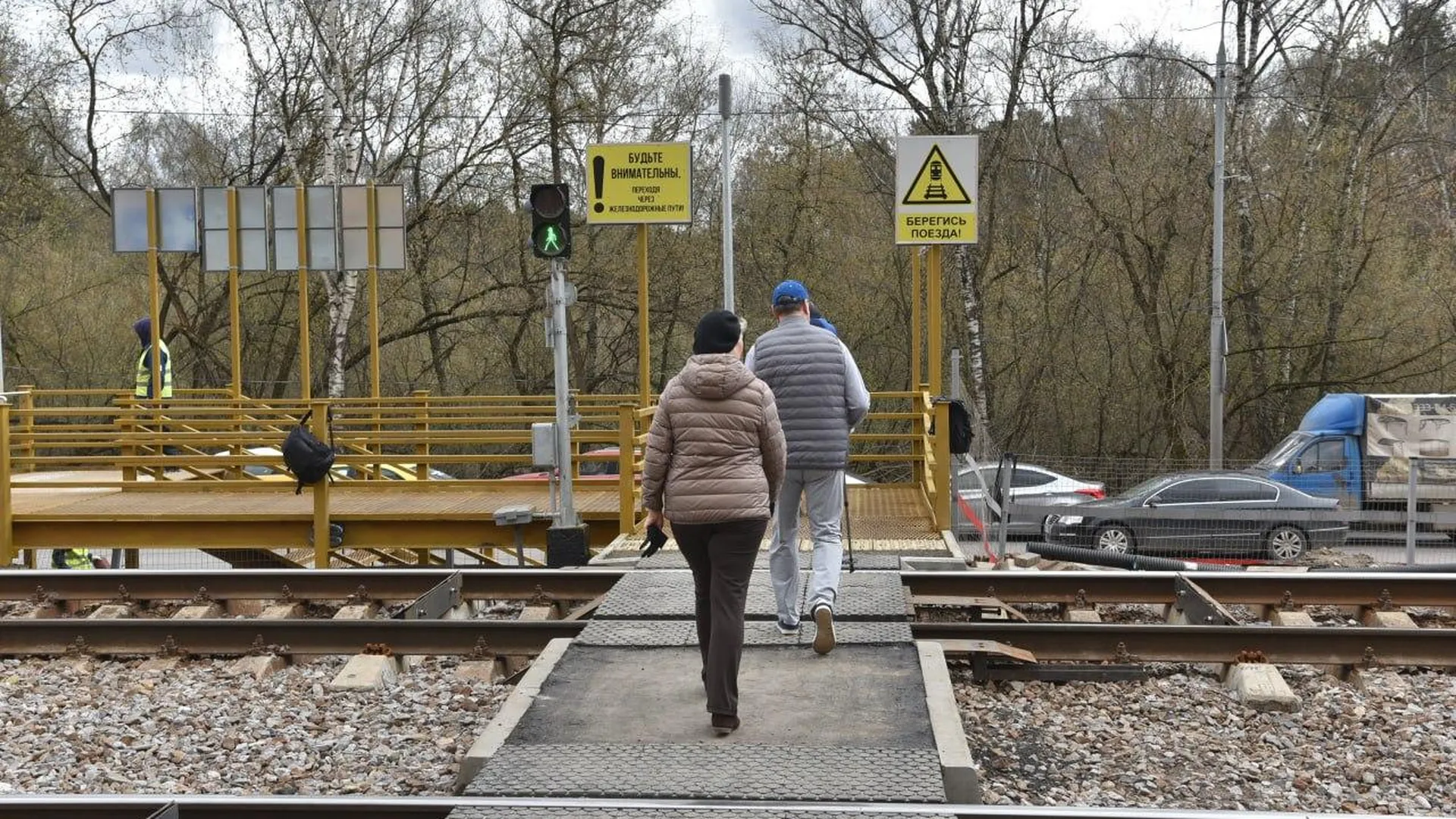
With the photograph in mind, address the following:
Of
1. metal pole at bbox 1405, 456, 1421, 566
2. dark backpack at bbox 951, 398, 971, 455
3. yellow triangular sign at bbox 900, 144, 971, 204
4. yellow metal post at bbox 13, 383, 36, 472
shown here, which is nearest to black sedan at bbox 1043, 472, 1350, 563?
metal pole at bbox 1405, 456, 1421, 566

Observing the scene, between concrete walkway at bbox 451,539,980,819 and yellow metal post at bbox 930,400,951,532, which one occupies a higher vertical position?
yellow metal post at bbox 930,400,951,532

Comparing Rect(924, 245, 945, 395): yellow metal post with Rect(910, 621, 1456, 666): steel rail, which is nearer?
Rect(910, 621, 1456, 666): steel rail

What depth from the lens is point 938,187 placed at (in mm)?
13344

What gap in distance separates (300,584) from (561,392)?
112 inches

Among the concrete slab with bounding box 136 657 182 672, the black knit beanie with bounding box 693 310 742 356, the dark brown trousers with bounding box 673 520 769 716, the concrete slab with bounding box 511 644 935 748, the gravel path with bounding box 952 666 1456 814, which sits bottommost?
the gravel path with bounding box 952 666 1456 814

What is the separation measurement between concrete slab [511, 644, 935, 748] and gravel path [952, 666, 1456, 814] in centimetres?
50

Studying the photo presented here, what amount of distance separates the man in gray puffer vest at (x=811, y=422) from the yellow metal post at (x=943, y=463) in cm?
452

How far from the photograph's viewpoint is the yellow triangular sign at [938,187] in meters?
13.3

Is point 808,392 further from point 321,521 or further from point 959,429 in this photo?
point 321,521

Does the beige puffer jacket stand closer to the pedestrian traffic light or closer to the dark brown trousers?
the dark brown trousers

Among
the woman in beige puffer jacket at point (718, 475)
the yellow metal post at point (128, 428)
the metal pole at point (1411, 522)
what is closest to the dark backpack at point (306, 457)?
the yellow metal post at point (128, 428)

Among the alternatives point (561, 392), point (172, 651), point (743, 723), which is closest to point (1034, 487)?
point (561, 392)

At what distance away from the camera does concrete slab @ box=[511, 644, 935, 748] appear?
6027mm

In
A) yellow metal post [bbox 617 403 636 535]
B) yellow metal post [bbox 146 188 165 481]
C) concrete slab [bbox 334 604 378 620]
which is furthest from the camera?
yellow metal post [bbox 146 188 165 481]
